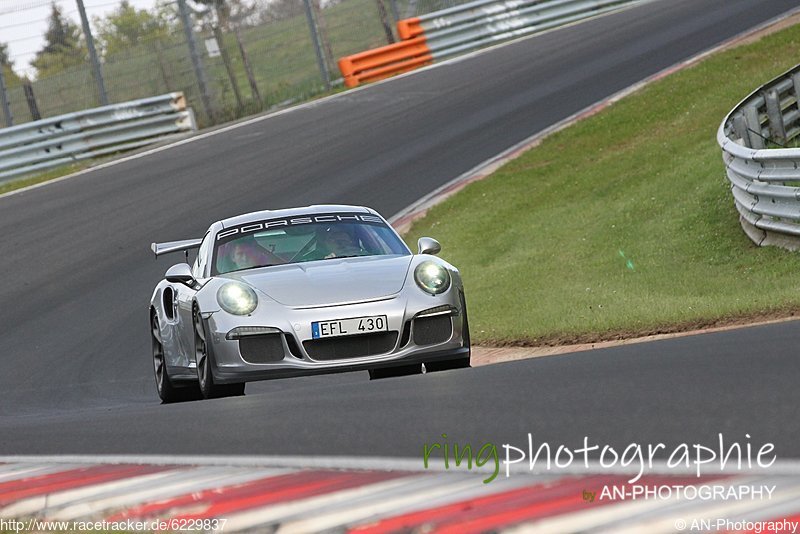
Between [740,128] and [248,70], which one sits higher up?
[248,70]

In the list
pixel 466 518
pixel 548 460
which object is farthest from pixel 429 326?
pixel 466 518

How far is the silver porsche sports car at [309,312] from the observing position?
27.3ft

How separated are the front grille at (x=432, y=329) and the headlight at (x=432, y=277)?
18cm

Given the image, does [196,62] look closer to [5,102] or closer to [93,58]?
[93,58]

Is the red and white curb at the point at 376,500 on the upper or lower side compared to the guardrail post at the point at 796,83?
upper

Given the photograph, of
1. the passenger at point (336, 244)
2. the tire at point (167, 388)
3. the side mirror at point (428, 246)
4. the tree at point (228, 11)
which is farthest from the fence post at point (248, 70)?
the side mirror at point (428, 246)

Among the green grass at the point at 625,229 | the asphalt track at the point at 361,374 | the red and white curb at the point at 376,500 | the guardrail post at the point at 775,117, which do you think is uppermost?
the red and white curb at the point at 376,500

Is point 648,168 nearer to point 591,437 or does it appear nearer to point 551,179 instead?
point 551,179

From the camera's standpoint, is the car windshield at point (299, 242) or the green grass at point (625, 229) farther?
the green grass at point (625, 229)

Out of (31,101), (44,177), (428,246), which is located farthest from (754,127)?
(31,101)

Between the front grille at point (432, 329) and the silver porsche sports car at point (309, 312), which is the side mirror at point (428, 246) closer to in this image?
the silver porsche sports car at point (309, 312)

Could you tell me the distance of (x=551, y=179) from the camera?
67.2 ft

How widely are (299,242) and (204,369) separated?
1459 millimetres

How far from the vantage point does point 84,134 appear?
83.8 ft
